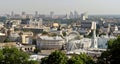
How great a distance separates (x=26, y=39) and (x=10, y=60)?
3926cm

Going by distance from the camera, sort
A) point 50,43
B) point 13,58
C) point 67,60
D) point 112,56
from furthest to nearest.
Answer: point 50,43
point 67,60
point 13,58
point 112,56

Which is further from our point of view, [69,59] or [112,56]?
[69,59]

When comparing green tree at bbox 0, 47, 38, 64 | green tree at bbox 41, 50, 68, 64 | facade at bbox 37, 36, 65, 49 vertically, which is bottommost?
facade at bbox 37, 36, 65, 49

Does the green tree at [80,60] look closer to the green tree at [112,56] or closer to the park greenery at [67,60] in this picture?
the park greenery at [67,60]

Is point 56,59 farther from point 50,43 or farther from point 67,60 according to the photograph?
point 50,43

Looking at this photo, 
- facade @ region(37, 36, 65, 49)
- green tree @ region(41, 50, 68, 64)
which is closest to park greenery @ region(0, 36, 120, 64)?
green tree @ region(41, 50, 68, 64)

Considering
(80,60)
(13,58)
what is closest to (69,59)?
(80,60)

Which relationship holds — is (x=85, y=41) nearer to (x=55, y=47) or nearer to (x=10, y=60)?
(x=55, y=47)

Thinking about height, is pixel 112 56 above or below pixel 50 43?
above

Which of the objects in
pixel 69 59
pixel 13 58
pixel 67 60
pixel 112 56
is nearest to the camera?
pixel 112 56

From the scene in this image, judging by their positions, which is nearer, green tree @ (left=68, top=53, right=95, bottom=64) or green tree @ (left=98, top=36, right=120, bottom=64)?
green tree @ (left=98, top=36, right=120, bottom=64)

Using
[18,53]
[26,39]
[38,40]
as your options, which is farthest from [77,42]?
[18,53]

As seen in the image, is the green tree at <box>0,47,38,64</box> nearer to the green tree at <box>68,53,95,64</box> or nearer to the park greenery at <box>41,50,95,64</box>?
the park greenery at <box>41,50,95,64</box>

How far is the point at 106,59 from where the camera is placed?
2362 cm
